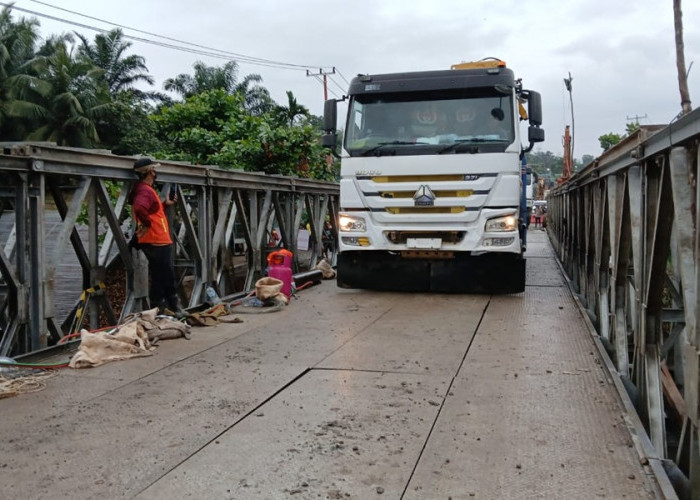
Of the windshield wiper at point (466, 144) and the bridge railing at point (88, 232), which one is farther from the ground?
the windshield wiper at point (466, 144)

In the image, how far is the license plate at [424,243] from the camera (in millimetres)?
8227

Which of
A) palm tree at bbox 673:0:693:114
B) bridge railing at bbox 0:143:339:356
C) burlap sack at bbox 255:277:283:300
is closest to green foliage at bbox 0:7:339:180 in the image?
bridge railing at bbox 0:143:339:356

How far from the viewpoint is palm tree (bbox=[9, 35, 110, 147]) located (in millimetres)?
29453

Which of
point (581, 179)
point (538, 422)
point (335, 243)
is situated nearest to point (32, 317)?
point (538, 422)

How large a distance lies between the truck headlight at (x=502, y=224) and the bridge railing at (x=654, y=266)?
1.68 metres

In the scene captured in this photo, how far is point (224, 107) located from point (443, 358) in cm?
1156

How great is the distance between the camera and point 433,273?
8672mm

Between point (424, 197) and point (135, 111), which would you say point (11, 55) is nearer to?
point (135, 111)

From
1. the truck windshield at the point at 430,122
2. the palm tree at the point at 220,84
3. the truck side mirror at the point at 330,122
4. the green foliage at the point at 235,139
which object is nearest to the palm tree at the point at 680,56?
the green foliage at the point at 235,139

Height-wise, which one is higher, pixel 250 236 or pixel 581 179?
pixel 581 179

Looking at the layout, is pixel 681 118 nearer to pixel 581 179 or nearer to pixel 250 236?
pixel 581 179

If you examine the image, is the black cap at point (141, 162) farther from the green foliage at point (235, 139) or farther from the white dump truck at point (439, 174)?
the green foliage at point (235, 139)

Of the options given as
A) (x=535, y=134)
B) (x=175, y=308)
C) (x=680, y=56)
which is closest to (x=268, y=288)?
(x=175, y=308)

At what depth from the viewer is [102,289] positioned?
6.23m
